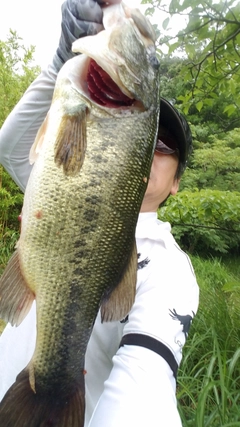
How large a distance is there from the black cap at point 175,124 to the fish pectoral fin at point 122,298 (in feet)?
2.44

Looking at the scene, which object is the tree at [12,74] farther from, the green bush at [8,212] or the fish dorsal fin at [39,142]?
the fish dorsal fin at [39,142]

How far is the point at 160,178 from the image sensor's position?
1.87 meters

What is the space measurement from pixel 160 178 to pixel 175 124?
10.2 inches

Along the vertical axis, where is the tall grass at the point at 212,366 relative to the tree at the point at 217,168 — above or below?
above

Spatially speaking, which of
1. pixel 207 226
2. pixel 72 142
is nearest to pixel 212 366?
pixel 72 142

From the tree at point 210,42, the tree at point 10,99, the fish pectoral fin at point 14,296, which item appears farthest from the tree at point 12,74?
the fish pectoral fin at point 14,296

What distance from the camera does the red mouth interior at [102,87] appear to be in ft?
4.42

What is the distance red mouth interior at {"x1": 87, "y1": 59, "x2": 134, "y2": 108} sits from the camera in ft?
4.42

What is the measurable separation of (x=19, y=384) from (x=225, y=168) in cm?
1186

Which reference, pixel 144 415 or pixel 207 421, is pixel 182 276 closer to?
pixel 144 415

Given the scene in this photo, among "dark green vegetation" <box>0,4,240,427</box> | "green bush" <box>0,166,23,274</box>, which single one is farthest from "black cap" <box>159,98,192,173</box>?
"green bush" <box>0,166,23,274</box>

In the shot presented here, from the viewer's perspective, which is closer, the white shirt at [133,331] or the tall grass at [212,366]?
the white shirt at [133,331]

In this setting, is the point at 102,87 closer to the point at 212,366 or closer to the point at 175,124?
the point at 175,124

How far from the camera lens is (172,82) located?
15.6m
